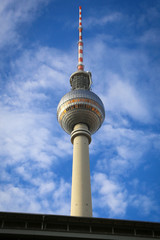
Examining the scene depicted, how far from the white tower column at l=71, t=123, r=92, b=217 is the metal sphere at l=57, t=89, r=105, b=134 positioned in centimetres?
167

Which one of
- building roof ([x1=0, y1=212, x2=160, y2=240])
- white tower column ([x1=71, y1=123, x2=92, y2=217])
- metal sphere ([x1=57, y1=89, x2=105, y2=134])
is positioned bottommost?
building roof ([x1=0, y1=212, x2=160, y2=240])

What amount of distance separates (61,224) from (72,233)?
1.76 metres

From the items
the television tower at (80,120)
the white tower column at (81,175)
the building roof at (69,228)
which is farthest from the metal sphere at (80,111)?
the building roof at (69,228)

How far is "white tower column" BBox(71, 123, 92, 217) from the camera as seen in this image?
1791 inches

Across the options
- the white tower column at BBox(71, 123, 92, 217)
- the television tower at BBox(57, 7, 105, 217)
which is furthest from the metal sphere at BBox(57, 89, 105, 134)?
the white tower column at BBox(71, 123, 92, 217)

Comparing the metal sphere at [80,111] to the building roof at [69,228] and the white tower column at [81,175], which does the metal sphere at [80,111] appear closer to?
the white tower column at [81,175]

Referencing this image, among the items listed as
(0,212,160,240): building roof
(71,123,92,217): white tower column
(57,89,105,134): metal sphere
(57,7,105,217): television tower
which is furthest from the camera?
(57,89,105,134): metal sphere

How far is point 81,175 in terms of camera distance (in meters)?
49.4

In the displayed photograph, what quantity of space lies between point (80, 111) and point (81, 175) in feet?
47.2

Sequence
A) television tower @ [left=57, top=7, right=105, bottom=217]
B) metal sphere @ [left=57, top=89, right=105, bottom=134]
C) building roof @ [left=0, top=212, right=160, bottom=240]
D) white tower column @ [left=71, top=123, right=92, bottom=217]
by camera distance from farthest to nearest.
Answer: metal sphere @ [left=57, top=89, right=105, bottom=134]
television tower @ [left=57, top=7, right=105, bottom=217]
white tower column @ [left=71, top=123, right=92, bottom=217]
building roof @ [left=0, top=212, right=160, bottom=240]

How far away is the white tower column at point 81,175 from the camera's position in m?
45.5

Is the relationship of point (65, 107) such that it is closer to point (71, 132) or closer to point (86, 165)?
point (71, 132)

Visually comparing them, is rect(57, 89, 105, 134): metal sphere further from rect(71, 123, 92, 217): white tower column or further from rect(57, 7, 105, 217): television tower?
rect(71, 123, 92, 217): white tower column

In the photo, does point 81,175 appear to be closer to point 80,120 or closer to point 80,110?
point 80,120
